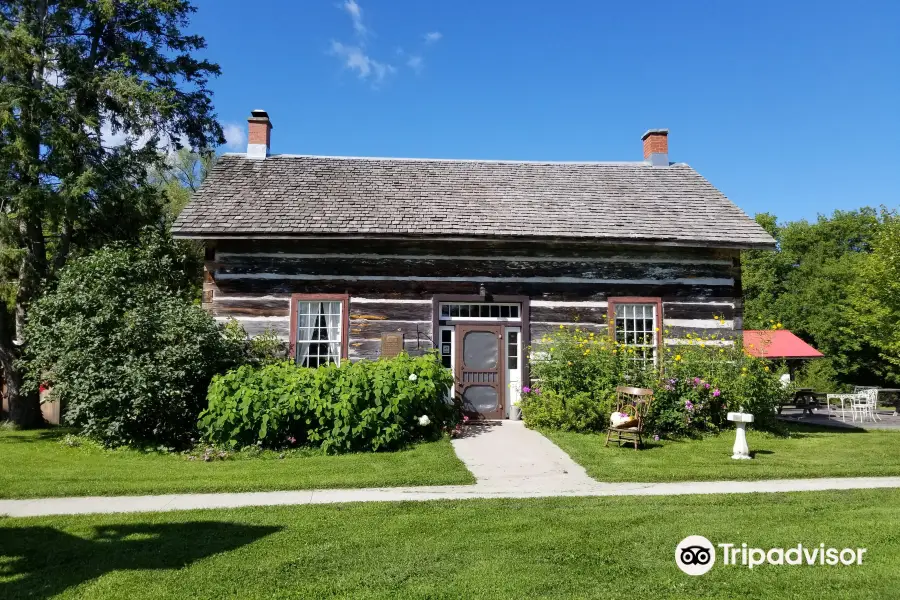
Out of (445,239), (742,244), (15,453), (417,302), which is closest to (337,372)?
(417,302)

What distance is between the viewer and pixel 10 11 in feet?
45.0

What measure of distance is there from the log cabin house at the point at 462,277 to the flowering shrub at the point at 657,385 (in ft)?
2.50

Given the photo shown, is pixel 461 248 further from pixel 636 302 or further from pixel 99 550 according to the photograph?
pixel 99 550

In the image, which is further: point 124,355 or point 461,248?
point 461,248

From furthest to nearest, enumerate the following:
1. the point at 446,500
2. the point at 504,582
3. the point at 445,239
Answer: the point at 445,239
the point at 446,500
the point at 504,582

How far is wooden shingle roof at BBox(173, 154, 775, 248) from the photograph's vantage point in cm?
1220

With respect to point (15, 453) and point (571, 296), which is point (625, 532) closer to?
point (571, 296)

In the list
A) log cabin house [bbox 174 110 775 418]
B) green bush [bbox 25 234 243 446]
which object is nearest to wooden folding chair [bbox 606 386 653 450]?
log cabin house [bbox 174 110 775 418]

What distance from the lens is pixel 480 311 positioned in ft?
40.8

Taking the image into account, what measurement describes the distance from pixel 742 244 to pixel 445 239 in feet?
20.1

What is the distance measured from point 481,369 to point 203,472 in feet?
19.4

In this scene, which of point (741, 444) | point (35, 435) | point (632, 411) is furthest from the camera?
point (35, 435)

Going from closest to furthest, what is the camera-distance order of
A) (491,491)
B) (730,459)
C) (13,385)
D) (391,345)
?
1. (491,491)
2. (730,459)
3. (391,345)
4. (13,385)

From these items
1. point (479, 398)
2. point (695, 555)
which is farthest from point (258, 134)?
point (695, 555)
